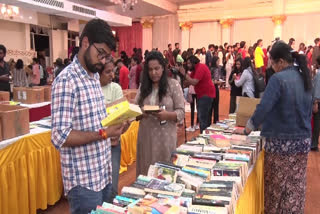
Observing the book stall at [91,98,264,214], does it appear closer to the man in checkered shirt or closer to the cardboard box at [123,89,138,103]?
the man in checkered shirt

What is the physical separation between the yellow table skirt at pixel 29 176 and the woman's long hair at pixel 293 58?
6.67ft

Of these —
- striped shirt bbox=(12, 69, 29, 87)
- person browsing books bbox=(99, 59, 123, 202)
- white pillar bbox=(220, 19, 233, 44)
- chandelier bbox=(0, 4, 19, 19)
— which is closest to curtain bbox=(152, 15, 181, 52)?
white pillar bbox=(220, 19, 233, 44)

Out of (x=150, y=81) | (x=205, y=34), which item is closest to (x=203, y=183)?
(x=150, y=81)

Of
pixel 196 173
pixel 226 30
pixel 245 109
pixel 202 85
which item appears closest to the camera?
pixel 196 173

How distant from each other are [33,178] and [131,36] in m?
14.0

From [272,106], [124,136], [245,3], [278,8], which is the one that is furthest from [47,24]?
[272,106]

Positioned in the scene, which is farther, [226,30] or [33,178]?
[226,30]

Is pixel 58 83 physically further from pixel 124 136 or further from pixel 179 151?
pixel 124 136

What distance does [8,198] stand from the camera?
2.19 m

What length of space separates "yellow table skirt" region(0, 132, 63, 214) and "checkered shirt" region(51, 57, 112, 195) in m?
1.22

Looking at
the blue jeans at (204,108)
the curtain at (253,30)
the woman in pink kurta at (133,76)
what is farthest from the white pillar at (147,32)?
the blue jeans at (204,108)

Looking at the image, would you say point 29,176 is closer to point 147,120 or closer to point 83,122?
point 147,120

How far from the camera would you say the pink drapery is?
1554 centimetres

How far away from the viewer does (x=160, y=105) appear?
215cm
